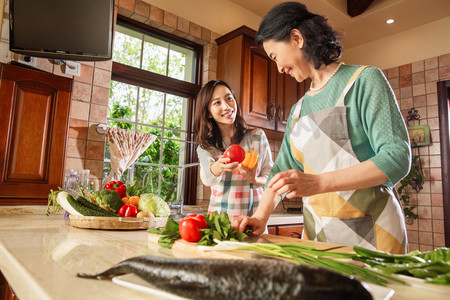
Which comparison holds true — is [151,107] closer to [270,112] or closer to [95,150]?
[95,150]

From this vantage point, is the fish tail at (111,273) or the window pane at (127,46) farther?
the window pane at (127,46)

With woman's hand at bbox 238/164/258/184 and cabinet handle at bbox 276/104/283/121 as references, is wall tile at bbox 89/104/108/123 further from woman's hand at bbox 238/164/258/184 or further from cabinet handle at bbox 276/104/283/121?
cabinet handle at bbox 276/104/283/121

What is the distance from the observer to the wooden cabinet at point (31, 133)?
188cm

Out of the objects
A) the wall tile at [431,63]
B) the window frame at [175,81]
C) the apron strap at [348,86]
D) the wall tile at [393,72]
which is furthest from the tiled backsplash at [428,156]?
the apron strap at [348,86]

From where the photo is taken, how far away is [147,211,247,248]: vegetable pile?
0.88 meters

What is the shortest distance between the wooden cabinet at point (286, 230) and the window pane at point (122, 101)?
1554mm

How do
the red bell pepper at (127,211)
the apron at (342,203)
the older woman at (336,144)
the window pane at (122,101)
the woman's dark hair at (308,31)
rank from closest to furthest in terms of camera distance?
the older woman at (336,144)
the apron at (342,203)
the woman's dark hair at (308,31)
the red bell pepper at (127,211)
the window pane at (122,101)

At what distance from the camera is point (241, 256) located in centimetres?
71

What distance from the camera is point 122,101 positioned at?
9.28ft

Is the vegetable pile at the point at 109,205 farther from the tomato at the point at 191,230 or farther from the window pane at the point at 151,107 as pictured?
the window pane at the point at 151,107

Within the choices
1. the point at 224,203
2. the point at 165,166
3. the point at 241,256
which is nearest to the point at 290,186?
the point at 241,256

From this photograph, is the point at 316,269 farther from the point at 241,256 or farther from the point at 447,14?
the point at 447,14

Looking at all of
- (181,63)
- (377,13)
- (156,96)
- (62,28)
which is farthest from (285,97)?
(62,28)

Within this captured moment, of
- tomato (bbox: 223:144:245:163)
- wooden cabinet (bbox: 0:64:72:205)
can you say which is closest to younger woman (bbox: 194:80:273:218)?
tomato (bbox: 223:144:245:163)
